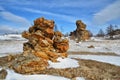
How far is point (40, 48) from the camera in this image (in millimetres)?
21656

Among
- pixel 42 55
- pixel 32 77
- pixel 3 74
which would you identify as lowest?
pixel 32 77

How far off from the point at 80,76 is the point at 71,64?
3.68 m

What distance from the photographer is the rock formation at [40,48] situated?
720 inches

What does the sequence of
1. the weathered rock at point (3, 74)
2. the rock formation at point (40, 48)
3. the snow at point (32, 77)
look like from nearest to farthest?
the snow at point (32, 77) < the weathered rock at point (3, 74) < the rock formation at point (40, 48)

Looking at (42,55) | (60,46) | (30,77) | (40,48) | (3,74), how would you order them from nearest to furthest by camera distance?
(30,77), (3,74), (42,55), (40,48), (60,46)

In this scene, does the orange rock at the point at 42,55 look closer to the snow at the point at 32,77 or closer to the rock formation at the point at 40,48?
the rock formation at the point at 40,48

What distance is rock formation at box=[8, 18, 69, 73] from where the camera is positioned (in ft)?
60.0

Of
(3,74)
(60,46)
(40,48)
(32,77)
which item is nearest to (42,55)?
(40,48)

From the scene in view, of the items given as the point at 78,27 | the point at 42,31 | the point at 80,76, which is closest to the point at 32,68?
the point at 80,76

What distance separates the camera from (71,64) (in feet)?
68.3

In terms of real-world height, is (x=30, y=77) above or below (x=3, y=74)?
below

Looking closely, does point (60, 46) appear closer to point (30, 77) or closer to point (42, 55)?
point (42, 55)

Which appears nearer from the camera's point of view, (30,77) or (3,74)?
(30,77)

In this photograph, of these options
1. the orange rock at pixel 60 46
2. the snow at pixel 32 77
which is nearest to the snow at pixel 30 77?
the snow at pixel 32 77
